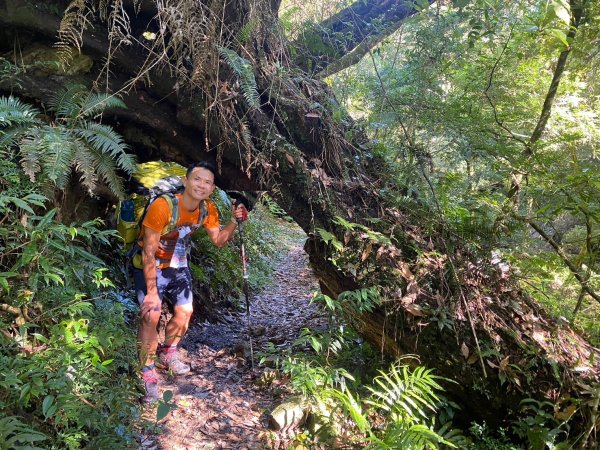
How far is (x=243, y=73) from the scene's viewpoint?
430cm

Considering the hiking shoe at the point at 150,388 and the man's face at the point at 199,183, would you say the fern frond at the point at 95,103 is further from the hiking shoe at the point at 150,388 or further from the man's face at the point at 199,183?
the hiking shoe at the point at 150,388

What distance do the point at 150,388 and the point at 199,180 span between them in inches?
82.5

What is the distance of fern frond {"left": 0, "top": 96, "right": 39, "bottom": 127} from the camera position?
11.7 feet

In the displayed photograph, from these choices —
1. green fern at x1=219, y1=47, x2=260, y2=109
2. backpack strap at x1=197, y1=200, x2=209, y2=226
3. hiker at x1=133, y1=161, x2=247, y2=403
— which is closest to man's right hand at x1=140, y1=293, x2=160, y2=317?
hiker at x1=133, y1=161, x2=247, y2=403

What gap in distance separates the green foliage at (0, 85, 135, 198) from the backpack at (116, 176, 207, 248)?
1.43 ft

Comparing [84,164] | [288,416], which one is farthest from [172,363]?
[84,164]

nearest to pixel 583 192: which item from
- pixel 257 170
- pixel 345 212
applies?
pixel 345 212

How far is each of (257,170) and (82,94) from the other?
1948 mm

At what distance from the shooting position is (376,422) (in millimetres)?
3971

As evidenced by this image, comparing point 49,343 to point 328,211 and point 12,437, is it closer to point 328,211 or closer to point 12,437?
point 12,437

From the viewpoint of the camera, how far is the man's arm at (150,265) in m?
4.18

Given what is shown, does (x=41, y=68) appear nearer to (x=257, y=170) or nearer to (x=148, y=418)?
(x=257, y=170)

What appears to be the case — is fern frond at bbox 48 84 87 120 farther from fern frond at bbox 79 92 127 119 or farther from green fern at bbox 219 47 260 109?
green fern at bbox 219 47 260 109

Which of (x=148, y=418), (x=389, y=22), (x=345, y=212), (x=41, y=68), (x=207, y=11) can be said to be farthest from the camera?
(x=389, y=22)
